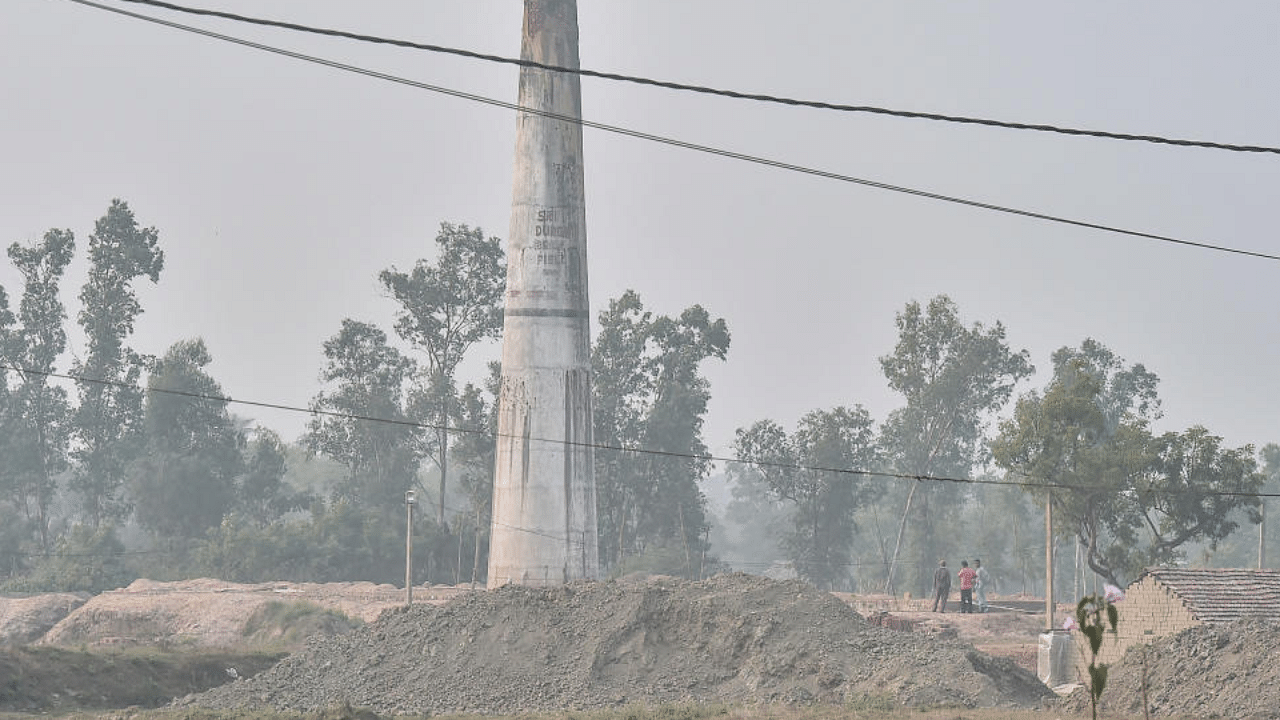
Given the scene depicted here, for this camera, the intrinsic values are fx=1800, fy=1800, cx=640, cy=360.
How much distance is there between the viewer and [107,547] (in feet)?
269

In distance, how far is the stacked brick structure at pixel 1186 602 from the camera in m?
39.9

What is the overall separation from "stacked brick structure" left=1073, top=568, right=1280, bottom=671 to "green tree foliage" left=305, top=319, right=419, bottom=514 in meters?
52.6

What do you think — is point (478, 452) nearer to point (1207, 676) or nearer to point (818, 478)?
point (818, 478)

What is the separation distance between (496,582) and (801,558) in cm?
4328

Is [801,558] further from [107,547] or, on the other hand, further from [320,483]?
[320,483]

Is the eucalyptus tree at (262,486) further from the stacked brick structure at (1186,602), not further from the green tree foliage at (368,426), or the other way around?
the stacked brick structure at (1186,602)

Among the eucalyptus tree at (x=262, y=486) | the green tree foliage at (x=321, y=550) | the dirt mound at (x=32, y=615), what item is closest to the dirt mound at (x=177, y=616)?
the dirt mound at (x=32, y=615)

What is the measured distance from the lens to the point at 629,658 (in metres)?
36.8

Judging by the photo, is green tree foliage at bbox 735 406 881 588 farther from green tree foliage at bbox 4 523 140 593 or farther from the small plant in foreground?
the small plant in foreground

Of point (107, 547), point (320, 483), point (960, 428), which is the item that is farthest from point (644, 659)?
point (320, 483)

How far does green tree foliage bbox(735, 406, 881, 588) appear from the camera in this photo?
295 ft

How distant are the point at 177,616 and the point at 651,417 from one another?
33.0 meters

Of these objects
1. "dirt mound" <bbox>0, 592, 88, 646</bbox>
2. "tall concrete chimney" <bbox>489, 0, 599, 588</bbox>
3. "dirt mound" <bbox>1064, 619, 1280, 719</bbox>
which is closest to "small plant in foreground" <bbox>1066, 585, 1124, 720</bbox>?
"dirt mound" <bbox>1064, 619, 1280, 719</bbox>

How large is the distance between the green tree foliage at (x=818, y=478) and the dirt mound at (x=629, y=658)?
4956 cm
